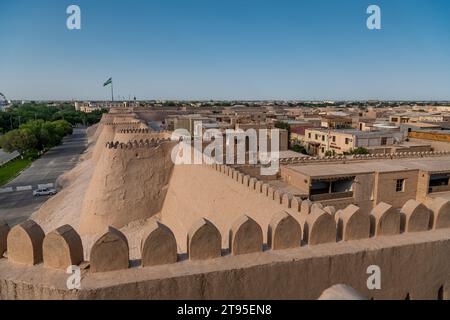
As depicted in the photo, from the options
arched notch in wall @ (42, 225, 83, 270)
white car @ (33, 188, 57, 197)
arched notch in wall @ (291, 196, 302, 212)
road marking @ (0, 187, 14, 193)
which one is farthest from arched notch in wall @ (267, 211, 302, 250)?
road marking @ (0, 187, 14, 193)

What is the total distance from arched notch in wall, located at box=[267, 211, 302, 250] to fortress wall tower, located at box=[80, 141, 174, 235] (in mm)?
11050

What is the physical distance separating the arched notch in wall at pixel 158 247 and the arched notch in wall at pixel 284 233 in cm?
115

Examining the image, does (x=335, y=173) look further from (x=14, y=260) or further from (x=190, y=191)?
(x=14, y=260)

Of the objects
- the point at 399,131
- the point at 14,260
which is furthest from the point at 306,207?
the point at 399,131

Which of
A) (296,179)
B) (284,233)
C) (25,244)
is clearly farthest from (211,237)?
(296,179)

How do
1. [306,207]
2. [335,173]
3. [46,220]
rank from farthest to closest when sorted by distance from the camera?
[46,220] → [335,173] → [306,207]

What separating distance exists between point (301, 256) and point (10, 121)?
2812 inches

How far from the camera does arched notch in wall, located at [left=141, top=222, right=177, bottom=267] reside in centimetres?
354

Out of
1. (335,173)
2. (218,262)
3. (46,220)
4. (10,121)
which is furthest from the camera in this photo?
(10,121)

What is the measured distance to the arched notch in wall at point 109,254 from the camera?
3.40 metres

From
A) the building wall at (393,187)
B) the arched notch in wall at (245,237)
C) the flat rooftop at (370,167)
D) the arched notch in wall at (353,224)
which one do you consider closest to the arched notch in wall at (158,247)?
the arched notch in wall at (245,237)

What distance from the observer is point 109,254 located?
Answer: 3.43m

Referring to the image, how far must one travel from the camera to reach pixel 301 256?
3.82 meters

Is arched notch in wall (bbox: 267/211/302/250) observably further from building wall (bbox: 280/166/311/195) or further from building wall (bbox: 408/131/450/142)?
building wall (bbox: 408/131/450/142)
